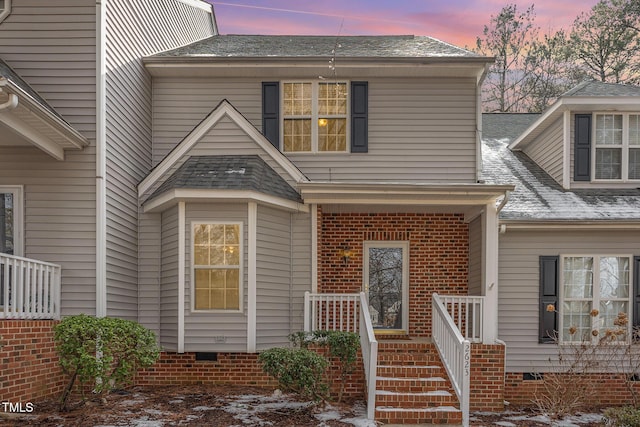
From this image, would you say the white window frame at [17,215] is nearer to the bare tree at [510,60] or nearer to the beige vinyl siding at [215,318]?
the beige vinyl siding at [215,318]

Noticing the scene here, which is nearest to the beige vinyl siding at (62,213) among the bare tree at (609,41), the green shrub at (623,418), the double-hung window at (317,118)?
the double-hung window at (317,118)

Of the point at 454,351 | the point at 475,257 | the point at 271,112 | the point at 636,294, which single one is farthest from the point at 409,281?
the point at 271,112

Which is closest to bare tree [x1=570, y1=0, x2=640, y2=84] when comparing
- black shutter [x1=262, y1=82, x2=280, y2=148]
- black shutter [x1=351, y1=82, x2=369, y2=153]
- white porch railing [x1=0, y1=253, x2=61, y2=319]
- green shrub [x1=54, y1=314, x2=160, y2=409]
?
black shutter [x1=351, y1=82, x2=369, y2=153]

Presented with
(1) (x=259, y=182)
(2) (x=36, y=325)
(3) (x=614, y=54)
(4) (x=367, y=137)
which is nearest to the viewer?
(2) (x=36, y=325)

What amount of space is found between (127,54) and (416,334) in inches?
287

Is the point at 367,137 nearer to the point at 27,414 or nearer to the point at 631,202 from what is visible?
the point at 631,202

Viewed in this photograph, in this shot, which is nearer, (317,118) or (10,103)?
(10,103)

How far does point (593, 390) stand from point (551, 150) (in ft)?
16.3

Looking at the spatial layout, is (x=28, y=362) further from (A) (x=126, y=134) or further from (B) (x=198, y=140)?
(B) (x=198, y=140)

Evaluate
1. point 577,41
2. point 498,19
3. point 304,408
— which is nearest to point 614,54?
point 577,41

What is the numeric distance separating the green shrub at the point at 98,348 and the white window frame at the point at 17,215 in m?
2.05

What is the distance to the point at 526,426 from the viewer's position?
8.20 meters

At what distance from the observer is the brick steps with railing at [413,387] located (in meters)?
7.88

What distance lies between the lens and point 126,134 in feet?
32.4
